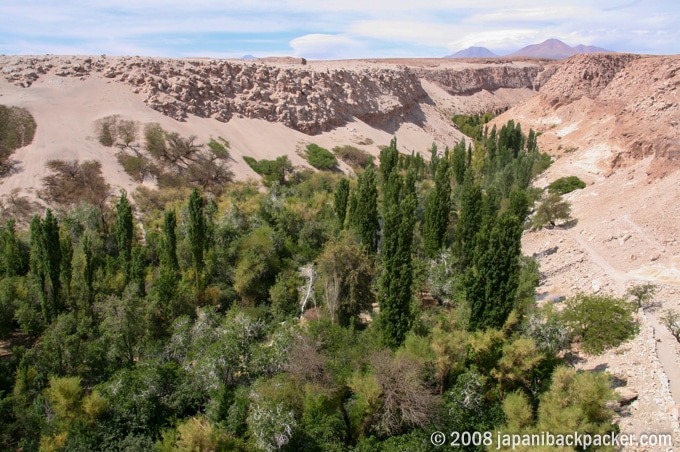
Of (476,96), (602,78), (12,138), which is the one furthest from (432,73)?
(12,138)

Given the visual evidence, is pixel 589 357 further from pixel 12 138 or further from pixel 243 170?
pixel 12 138

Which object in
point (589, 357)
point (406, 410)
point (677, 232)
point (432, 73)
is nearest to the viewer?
point (406, 410)

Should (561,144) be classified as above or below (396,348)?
above

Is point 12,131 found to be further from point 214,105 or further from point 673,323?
point 673,323

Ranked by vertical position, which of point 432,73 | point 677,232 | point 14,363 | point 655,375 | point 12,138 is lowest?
point 14,363

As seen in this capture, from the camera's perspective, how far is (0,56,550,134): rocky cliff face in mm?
44812

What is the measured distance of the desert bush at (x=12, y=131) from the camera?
33953 millimetres

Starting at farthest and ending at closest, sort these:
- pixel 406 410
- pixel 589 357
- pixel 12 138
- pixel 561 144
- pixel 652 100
A: pixel 561 144, pixel 652 100, pixel 12 138, pixel 589 357, pixel 406 410

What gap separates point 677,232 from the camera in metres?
23.7

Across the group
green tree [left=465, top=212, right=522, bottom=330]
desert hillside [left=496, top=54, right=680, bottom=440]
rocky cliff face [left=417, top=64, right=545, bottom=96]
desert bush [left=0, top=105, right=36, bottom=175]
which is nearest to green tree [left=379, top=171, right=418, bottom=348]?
green tree [left=465, top=212, right=522, bottom=330]

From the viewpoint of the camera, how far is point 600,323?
53.7ft

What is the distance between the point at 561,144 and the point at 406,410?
55.8m

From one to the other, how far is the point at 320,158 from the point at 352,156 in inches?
206

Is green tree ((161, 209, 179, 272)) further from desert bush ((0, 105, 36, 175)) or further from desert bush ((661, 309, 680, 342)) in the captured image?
desert bush ((661, 309, 680, 342))
